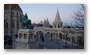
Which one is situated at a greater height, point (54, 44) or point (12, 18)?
point (12, 18)

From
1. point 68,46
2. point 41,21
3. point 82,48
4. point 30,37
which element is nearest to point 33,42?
point 30,37

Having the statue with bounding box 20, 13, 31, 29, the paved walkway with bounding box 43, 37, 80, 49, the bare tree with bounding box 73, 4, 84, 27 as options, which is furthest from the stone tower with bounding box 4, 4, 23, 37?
the bare tree with bounding box 73, 4, 84, 27

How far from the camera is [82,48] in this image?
341 centimetres

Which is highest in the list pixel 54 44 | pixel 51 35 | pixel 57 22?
pixel 57 22

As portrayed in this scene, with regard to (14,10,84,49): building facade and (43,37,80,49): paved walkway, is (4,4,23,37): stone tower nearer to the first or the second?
(14,10,84,49): building facade

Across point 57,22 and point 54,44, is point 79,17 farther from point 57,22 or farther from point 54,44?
point 54,44

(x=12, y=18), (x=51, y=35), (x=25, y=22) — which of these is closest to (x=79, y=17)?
(x=51, y=35)

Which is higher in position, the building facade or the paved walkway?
the building facade

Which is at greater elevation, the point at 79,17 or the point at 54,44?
the point at 79,17

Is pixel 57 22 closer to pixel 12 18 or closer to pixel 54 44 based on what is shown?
pixel 54 44

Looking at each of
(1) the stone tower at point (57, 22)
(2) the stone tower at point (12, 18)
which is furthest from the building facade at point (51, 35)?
(2) the stone tower at point (12, 18)

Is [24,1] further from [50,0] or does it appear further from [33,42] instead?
[33,42]

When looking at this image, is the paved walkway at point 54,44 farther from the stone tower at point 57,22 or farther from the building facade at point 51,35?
the stone tower at point 57,22

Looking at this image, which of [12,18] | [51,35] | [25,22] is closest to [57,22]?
[51,35]
